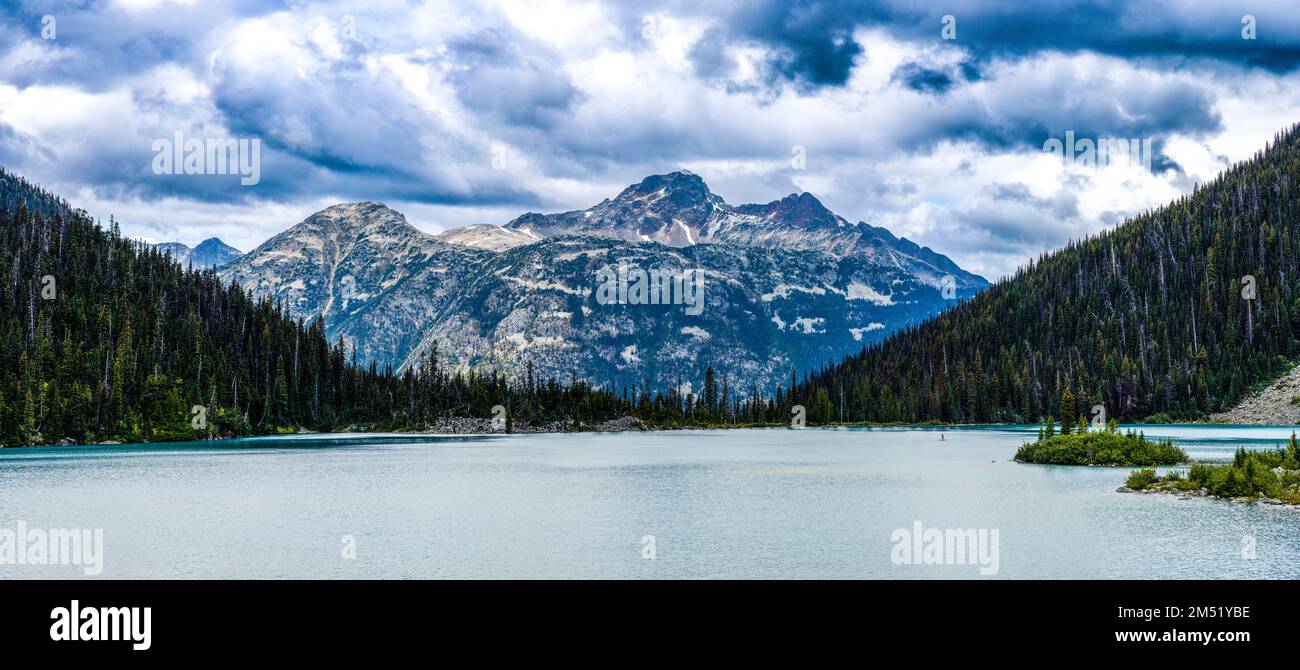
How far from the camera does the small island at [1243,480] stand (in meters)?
59.4

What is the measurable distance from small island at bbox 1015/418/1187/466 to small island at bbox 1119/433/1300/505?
2041 centimetres

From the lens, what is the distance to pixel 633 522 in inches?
2157

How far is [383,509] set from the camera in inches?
2452

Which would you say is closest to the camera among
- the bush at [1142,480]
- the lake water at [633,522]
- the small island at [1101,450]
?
the lake water at [633,522]

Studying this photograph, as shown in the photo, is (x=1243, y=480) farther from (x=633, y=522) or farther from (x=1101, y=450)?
(x=633, y=522)

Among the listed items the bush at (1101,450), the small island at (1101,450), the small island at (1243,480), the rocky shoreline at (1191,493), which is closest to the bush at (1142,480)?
the small island at (1243,480)

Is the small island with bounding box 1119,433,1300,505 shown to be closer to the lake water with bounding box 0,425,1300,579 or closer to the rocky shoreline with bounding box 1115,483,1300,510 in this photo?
the rocky shoreline with bounding box 1115,483,1300,510

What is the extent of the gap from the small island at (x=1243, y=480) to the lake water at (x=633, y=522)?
247 cm

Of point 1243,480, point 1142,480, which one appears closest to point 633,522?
point 1142,480

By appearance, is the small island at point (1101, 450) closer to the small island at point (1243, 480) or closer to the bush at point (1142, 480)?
the small island at point (1243, 480)

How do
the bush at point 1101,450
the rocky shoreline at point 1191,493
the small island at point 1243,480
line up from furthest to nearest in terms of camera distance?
the bush at point 1101,450 < the small island at point 1243,480 < the rocky shoreline at point 1191,493

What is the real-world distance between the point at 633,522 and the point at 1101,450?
212ft
